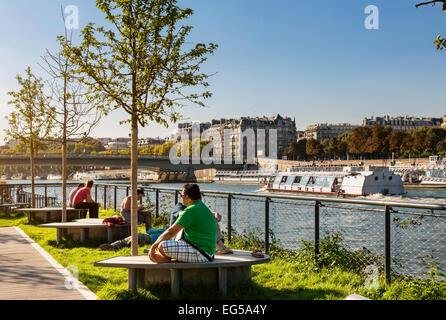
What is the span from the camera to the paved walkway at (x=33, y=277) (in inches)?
222

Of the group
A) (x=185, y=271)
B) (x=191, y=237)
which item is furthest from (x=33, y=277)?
(x=191, y=237)

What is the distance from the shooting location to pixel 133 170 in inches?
280

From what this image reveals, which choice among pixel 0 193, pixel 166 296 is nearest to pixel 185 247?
pixel 166 296

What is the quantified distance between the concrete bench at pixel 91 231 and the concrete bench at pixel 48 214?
2780 millimetres

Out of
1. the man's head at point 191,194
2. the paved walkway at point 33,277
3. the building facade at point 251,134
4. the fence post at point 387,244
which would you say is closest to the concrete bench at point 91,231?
the paved walkway at point 33,277

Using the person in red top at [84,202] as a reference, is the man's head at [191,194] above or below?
above

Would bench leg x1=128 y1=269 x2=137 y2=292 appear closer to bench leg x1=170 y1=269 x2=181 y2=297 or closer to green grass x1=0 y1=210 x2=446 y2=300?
green grass x1=0 y1=210 x2=446 y2=300

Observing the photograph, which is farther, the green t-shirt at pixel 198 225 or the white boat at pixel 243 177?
the white boat at pixel 243 177

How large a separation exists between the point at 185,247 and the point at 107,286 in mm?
1380

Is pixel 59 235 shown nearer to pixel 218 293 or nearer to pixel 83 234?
pixel 83 234

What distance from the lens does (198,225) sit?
5340 millimetres

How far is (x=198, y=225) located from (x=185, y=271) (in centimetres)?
65

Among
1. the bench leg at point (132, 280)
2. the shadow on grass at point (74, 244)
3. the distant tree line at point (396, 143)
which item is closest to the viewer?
the bench leg at point (132, 280)

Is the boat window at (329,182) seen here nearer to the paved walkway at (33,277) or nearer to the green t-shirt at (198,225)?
the paved walkway at (33,277)
